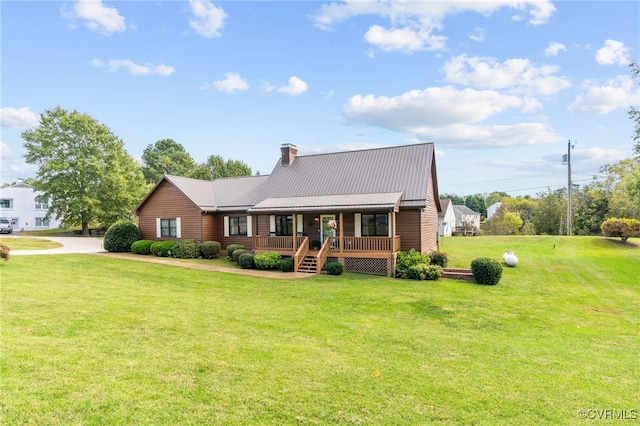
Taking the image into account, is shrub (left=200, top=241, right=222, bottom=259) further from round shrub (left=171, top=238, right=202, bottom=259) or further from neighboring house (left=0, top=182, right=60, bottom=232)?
neighboring house (left=0, top=182, right=60, bottom=232)

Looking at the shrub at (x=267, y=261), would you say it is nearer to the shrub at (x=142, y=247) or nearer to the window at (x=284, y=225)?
the window at (x=284, y=225)

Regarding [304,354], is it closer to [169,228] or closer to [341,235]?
[341,235]

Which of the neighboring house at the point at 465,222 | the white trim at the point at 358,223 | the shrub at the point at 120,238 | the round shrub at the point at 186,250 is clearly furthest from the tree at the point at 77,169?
the neighboring house at the point at 465,222

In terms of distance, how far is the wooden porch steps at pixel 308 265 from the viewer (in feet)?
58.1

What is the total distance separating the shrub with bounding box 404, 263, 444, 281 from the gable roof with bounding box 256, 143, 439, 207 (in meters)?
3.31

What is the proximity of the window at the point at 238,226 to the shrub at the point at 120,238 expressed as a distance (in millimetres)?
7007

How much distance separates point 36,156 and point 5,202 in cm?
1877

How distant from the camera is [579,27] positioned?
1596 centimetres

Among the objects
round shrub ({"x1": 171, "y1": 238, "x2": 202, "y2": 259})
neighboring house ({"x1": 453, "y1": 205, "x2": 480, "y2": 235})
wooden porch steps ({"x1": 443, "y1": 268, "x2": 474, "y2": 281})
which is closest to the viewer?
wooden porch steps ({"x1": 443, "y1": 268, "x2": 474, "y2": 281})

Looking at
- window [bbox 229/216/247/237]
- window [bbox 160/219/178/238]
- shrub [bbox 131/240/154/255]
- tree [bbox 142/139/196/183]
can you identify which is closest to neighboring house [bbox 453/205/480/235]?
window [bbox 229/216/247/237]

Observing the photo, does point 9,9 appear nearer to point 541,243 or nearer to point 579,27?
point 579,27

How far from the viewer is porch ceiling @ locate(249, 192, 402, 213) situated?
1695 centimetres

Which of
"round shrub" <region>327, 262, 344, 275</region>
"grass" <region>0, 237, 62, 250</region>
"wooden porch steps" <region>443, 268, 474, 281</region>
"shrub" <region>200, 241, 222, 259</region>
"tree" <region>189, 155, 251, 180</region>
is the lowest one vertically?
"wooden porch steps" <region>443, 268, 474, 281</region>

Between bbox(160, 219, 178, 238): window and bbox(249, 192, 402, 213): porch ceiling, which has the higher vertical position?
bbox(249, 192, 402, 213): porch ceiling
